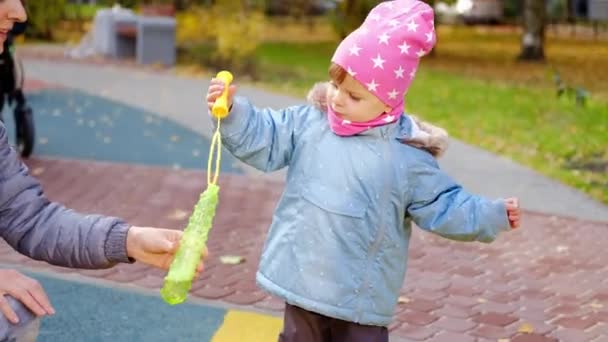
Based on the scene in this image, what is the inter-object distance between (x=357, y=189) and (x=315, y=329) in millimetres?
489

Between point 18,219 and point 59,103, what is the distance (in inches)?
375

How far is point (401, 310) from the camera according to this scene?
5004mm

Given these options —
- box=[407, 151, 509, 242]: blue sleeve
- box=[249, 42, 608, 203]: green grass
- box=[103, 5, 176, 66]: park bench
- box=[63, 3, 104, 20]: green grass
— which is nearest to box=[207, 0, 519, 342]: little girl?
box=[407, 151, 509, 242]: blue sleeve

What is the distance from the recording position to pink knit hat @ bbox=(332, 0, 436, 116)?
3.31m

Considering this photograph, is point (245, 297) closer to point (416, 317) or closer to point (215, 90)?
point (416, 317)

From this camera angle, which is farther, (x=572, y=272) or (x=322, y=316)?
(x=572, y=272)

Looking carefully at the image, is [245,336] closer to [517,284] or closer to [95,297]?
[95,297]

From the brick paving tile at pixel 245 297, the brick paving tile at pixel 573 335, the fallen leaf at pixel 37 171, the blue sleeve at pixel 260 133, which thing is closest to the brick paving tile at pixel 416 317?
the brick paving tile at pixel 573 335

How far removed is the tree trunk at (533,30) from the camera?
22.4 m

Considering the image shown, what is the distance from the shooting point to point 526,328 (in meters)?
4.82

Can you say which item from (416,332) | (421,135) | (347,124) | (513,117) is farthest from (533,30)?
(347,124)

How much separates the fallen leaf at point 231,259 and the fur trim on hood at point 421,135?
7.77 feet

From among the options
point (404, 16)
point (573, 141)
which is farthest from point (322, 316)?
point (573, 141)

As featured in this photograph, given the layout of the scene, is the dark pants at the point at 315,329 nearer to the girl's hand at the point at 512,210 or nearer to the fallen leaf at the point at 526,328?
the girl's hand at the point at 512,210
